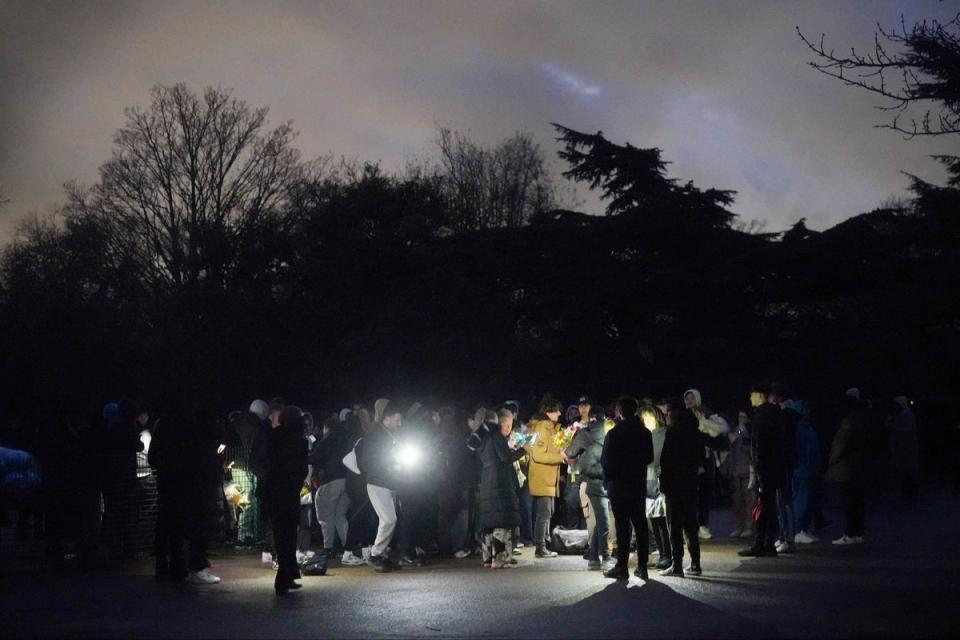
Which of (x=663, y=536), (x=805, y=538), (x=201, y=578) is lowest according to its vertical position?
(x=201, y=578)

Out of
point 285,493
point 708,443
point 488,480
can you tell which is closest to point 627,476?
point 488,480

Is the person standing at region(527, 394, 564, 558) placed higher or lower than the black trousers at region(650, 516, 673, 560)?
higher

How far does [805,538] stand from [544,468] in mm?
4386

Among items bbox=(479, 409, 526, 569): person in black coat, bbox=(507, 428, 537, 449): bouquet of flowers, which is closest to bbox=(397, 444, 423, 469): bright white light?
bbox=(479, 409, 526, 569): person in black coat

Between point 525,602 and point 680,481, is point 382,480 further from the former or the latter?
point 680,481

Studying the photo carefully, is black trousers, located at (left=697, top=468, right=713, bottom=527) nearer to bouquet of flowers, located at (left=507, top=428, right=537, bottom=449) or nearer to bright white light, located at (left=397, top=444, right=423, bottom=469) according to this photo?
bouquet of flowers, located at (left=507, top=428, right=537, bottom=449)

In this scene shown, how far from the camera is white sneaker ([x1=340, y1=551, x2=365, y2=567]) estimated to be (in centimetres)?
1603

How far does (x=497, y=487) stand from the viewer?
1528 centimetres

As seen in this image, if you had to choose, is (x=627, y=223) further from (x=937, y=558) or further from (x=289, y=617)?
(x=289, y=617)

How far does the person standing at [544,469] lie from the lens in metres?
16.4

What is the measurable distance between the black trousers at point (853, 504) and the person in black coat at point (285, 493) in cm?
828

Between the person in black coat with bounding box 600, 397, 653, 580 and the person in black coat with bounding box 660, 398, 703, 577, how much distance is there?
364 millimetres

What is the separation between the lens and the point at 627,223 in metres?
36.2

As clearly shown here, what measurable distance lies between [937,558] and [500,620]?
7.04 m
